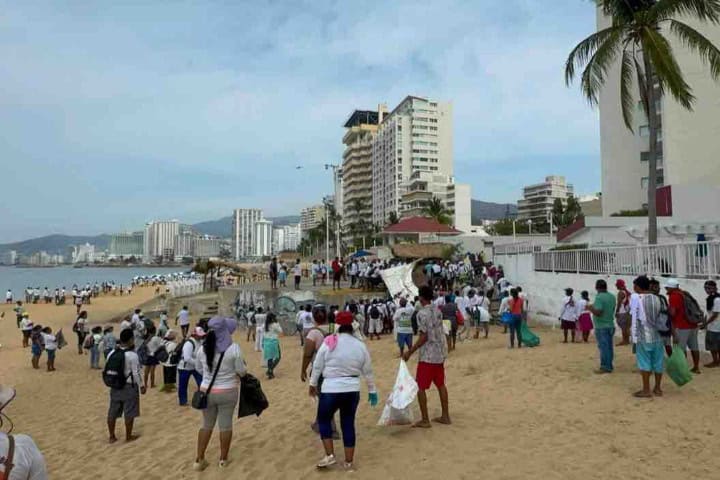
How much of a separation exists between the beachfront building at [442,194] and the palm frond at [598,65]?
7067 cm

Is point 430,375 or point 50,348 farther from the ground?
point 430,375

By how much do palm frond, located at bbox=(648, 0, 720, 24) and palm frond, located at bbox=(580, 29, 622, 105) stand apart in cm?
101

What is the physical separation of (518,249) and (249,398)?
635 inches

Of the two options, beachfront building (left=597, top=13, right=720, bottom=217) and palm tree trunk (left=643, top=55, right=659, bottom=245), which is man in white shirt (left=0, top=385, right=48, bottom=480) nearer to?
palm tree trunk (left=643, top=55, right=659, bottom=245)

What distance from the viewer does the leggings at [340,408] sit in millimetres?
4516

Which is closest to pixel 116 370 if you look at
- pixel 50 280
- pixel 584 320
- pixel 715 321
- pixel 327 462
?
pixel 327 462

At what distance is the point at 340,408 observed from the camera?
4.57 m

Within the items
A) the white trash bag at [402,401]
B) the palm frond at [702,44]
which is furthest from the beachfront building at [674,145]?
the white trash bag at [402,401]

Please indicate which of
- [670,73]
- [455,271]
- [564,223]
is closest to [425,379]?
[670,73]

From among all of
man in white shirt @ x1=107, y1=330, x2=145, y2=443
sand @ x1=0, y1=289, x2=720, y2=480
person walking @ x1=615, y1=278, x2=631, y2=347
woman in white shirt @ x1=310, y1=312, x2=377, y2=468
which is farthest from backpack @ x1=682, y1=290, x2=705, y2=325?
man in white shirt @ x1=107, y1=330, x2=145, y2=443

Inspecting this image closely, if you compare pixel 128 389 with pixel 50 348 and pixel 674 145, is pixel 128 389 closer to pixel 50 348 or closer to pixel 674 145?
pixel 50 348

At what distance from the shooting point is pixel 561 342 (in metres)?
11.6

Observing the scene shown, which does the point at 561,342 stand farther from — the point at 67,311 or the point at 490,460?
the point at 67,311

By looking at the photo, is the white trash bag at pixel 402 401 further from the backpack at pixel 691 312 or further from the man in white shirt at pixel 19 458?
the backpack at pixel 691 312
